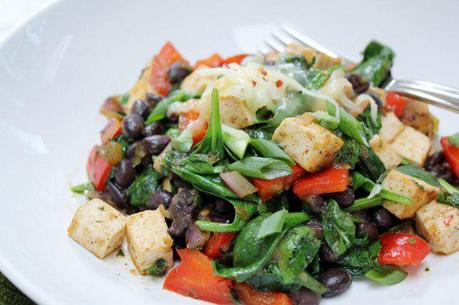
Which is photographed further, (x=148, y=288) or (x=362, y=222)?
(x=362, y=222)

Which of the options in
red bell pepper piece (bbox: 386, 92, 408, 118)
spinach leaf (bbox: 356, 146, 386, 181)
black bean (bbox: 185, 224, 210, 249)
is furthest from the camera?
red bell pepper piece (bbox: 386, 92, 408, 118)

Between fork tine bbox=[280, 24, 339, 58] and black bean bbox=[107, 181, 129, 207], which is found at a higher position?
fork tine bbox=[280, 24, 339, 58]

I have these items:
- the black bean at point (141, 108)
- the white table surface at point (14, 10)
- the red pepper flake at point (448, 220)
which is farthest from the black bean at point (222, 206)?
the white table surface at point (14, 10)

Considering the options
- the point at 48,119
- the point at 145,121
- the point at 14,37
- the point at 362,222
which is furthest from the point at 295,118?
the point at 14,37

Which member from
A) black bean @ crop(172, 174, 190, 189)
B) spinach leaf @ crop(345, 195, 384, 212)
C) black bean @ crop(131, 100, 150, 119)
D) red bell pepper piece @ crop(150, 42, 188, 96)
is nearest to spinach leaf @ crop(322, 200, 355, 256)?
spinach leaf @ crop(345, 195, 384, 212)

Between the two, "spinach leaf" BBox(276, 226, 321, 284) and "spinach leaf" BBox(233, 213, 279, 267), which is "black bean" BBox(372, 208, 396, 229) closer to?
"spinach leaf" BBox(276, 226, 321, 284)

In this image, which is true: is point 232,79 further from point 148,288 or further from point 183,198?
point 148,288

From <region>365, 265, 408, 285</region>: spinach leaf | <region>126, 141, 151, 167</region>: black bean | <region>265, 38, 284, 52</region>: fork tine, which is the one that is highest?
<region>126, 141, 151, 167</region>: black bean

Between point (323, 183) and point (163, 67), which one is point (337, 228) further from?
point (163, 67)
